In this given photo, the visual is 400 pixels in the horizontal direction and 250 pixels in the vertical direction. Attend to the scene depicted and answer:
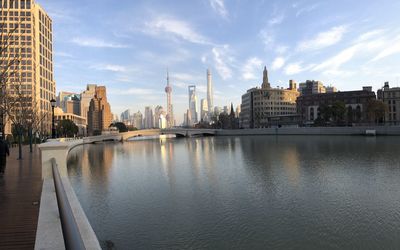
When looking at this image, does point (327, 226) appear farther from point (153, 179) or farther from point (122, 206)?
point (153, 179)

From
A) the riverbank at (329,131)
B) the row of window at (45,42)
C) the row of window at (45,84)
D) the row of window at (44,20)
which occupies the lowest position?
the riverbank at (329,131)

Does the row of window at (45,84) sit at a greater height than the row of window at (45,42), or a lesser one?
lesser

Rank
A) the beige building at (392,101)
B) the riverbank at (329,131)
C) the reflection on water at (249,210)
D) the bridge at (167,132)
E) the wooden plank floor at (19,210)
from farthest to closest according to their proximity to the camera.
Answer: the beige building at (392,101) → the bridge at (167,132) → the riverbank at (329,131) → the reflection on water at (249,210) → the wooden plank floor at (19,210)

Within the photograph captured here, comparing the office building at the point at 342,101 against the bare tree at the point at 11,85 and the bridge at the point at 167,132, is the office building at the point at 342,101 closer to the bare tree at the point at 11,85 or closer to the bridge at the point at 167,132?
the bridge at the point at 167,132

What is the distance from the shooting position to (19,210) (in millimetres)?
10250

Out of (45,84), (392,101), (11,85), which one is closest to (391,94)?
(392,101)

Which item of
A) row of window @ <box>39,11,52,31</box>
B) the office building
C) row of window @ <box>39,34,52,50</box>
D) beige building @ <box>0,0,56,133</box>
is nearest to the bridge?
beige building @ <box>0,0,56,133</box>

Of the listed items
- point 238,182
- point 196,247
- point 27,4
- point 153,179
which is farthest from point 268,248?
point 27,4

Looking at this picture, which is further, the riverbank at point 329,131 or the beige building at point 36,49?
the beige building at point 36,49

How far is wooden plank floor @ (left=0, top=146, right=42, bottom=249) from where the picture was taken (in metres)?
7.64

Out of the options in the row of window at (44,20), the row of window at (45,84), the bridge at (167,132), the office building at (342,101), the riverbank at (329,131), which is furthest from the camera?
the row of window at (44,20)

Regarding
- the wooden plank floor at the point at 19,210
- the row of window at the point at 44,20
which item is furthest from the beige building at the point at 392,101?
the row of window at the point at 44,20

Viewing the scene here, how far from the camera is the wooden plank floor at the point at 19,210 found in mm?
7637

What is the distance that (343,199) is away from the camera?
19406mm
